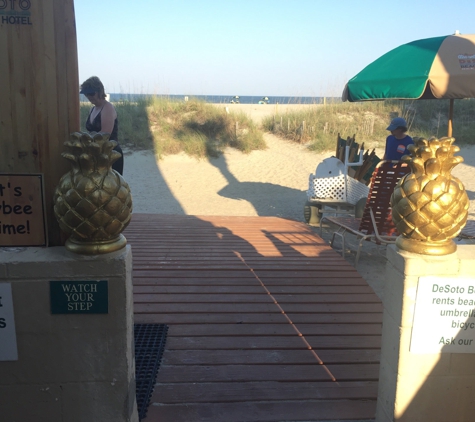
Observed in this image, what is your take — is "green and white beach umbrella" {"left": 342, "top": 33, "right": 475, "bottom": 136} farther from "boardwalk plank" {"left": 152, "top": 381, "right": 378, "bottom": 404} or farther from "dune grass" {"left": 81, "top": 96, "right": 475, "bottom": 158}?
"dune grass" {"left": 81, "top": 96, "right": 475, "bottom": 158}

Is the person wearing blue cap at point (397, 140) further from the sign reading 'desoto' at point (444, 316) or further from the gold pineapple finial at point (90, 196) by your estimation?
the gold pineapple finial at point (90, 196)

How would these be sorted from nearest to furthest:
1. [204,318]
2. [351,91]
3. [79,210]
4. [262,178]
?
1. [79,210]
2. [204,318]
3. [351,91]
4. [262,178]

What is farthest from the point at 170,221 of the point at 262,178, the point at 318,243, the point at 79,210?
the point at 262,178

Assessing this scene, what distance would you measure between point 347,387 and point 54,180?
161 cm

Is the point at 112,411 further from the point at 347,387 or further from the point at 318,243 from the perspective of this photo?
the point at 318,243

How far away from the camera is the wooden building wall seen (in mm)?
1487

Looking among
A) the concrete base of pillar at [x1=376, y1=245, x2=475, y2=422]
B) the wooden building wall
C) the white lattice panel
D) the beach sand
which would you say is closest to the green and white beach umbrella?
the white lattice panel

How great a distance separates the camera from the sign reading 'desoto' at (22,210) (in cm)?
156

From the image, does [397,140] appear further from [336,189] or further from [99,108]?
[99,108]

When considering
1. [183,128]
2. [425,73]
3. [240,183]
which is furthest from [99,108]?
[183,128]

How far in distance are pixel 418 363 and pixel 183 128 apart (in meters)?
15.0

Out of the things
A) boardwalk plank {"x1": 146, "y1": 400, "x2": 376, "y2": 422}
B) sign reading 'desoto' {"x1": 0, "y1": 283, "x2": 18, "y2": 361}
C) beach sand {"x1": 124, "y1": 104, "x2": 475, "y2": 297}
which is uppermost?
sign reading 'desoto' {"x1": 0, "y1": 283, "x2": 18, "y2": 361}

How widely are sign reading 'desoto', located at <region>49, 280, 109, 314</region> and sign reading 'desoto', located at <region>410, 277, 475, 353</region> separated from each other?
43.1 inches

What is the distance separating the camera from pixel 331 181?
662 centimetres
